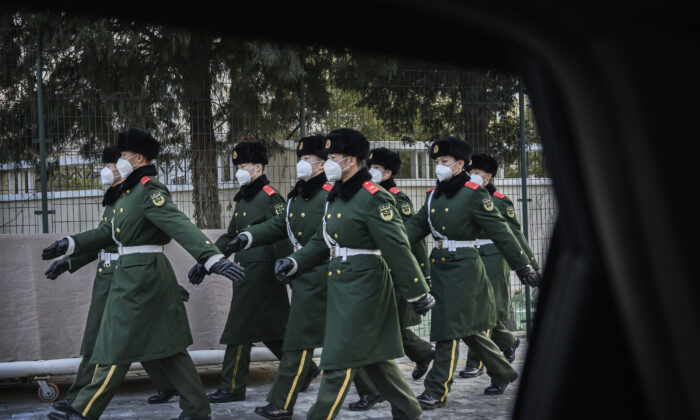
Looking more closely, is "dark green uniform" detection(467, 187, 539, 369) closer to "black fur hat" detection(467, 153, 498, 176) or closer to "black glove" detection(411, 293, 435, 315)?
"black fur hat" detection(467, 153, 498, 176)

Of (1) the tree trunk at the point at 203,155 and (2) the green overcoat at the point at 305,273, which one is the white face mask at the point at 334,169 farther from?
(1) the tree trunk at the point at 203,155

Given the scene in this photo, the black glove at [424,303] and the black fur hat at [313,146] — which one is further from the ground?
the black fur hat at [313,146]

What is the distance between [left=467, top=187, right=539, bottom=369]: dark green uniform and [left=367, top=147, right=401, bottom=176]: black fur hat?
3.79 ft

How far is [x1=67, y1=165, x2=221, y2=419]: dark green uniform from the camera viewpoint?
5727mm

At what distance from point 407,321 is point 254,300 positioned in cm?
154

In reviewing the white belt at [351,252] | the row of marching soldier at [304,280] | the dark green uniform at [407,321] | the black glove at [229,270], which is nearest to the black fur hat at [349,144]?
the row of marching soldier at [304,280]

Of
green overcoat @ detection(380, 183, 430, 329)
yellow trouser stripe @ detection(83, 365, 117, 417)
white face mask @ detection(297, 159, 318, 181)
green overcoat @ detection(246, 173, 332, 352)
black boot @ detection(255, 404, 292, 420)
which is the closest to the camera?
yellow trouser stripe @ detection(83, 365, 117, 417)

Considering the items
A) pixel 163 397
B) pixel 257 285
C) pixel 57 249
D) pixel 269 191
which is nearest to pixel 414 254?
pixel 269 191

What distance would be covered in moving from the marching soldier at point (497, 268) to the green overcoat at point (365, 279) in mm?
2928

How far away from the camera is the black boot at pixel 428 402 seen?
262 inches

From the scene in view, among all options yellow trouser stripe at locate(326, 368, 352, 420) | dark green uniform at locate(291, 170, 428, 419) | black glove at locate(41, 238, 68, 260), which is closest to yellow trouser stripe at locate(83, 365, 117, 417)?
black glove at locate(41, 238, 68, 260)

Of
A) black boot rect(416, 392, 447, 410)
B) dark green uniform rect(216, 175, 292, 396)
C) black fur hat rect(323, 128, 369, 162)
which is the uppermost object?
black fur hat rect(323, 128, 369, 162)

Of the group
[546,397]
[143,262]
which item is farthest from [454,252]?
[546,397]

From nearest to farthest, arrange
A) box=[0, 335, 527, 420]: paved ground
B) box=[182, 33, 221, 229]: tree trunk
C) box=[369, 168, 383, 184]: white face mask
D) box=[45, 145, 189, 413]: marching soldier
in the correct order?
box=[45, 145, 189, 413]: marching soldier, box=[0, 335, 527, 420]: paved ground, box=[369, 168, 383, 184]: white face mask, box=[182, 33, 221, 229]: tree trunk
